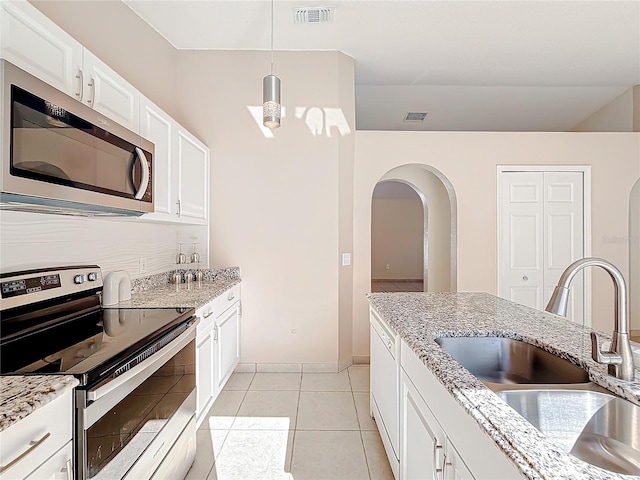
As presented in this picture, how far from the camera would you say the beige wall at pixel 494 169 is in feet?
13.5

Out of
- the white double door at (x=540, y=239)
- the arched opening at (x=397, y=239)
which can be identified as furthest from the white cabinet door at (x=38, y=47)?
the arched opening at (x=397, y=239)

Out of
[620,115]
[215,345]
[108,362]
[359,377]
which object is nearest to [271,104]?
[108,362]

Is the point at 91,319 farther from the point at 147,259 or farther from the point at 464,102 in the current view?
the point at 464,102

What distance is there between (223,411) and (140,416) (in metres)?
1.41

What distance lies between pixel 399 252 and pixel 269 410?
9.06m

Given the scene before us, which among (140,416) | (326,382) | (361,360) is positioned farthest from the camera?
(361,360)

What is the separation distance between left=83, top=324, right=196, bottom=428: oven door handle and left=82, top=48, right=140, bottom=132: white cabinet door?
123 centimetres

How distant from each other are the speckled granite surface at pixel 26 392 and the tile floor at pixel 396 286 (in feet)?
28.5

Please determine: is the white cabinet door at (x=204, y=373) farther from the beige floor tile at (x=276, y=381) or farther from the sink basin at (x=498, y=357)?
the sink basin at (x=498, y=357)

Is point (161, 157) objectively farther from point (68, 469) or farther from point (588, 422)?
point (588, 422)

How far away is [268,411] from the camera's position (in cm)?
276

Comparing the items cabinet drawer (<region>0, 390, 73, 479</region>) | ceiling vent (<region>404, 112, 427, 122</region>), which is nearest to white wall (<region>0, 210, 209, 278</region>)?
cabinet drawer (<region>0, 390, 73, 479</region>)

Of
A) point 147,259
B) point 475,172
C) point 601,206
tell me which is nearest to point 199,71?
point 147,259

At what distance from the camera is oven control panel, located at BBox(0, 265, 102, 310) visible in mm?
1533
